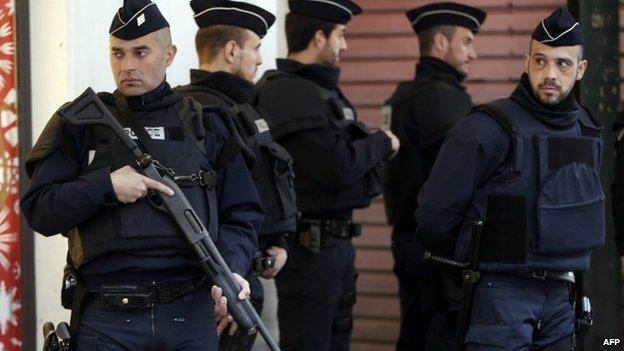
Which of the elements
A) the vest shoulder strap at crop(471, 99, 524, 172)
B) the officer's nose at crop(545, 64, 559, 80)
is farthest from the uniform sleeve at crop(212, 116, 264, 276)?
the officer's nose at crop(545, 64, 559, 80)

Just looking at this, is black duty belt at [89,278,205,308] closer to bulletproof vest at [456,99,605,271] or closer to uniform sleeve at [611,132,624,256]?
bulletproof vest at [456,99,605,271]

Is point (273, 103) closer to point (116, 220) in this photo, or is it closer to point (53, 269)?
point (53, 269)

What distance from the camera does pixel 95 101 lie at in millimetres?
4625

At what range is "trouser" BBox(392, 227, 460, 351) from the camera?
7035 mm

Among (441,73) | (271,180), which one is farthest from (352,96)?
(271,180)

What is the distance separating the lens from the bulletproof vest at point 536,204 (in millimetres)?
5375

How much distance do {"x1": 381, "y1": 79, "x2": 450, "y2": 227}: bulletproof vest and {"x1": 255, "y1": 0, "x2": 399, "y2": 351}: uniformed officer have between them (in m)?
0.32

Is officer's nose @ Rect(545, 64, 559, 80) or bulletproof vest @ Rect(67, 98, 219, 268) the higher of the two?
officer's nose @ Rect(545, 64, 559, 80)

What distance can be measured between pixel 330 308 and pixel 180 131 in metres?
2.24

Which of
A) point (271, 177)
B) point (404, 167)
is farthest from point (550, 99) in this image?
point (404, 167)

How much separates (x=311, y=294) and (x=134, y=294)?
2.26m

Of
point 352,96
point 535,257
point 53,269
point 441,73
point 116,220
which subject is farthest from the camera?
point 352,96

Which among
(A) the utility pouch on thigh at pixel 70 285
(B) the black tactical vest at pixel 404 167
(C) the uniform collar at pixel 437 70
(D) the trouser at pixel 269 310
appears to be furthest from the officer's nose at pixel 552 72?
(D) the trouser at pixel 269 310

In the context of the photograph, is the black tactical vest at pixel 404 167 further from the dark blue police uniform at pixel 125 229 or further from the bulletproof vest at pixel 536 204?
the dark blue police uniform at pixel 125 229
